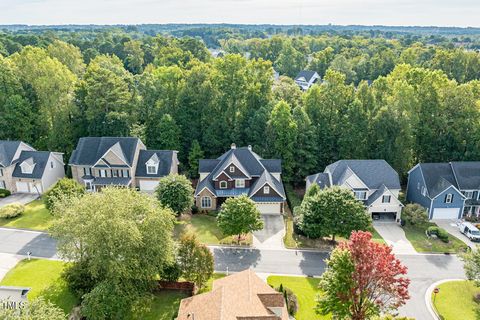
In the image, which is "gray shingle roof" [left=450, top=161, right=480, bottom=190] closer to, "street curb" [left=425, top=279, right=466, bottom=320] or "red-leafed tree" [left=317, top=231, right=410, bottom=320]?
"street curb" [left=425, top=279, right=466, bottom=320]

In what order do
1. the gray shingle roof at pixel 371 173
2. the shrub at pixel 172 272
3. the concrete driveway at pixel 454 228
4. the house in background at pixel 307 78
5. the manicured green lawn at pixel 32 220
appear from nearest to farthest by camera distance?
the shrub at pixel 172 272 → the concrete driveway at pixel 454 228 → the manicured green lawn at pixel 32 220 → the gray shingle roof at pixel 371 173 → the house in background at pixel 307 78

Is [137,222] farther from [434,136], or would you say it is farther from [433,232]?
[434,136]

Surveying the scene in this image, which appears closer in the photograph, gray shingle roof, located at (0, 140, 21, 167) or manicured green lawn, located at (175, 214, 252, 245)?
manicured green lawn, located at (175, 214, 252, 245)

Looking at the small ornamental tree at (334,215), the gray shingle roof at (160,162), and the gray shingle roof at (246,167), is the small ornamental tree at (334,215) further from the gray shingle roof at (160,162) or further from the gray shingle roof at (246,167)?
the gray shingle roof at (160,162)

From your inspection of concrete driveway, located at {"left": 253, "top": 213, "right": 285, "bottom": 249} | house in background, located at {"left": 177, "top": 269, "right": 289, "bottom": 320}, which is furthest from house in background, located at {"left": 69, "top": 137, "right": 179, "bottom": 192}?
house in background, located at {"left": 177, "top": 269, "right": 289, "bottom": 320}

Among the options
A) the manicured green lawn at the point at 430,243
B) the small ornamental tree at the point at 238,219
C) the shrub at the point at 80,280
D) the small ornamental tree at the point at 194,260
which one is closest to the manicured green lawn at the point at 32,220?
the shrub at the point at 80,280

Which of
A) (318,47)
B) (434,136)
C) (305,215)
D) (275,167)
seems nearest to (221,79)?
(275,167)

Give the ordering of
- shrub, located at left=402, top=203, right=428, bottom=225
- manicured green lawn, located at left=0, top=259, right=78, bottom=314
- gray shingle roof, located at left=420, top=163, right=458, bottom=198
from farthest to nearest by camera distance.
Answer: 1. gray shingle roof, located at left=420, top=163, right=458, bottom=198
2. shrub, located at left=402, top=203, right=428, bottom=225
3. manicured green lawn, located at left=0, top=259, right=78, bottom=314
